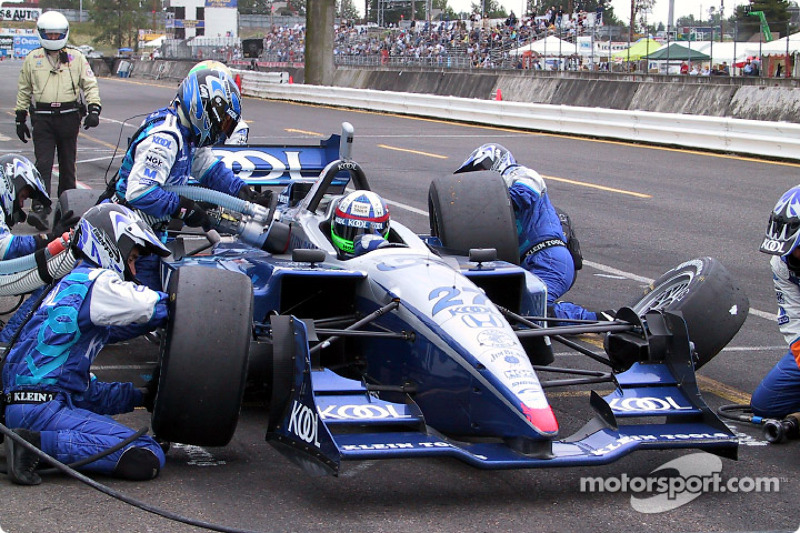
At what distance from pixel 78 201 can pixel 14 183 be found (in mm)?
860

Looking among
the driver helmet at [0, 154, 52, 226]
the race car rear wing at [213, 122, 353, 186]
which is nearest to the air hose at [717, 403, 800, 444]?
the race car rear wing at [213, 122, 353, 186]

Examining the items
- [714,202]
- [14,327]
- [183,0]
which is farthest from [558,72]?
[183,0]

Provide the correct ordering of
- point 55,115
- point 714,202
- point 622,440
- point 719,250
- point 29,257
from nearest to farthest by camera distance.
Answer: point 622,440
point 29,257
point 719,250
point 55,115
point 714,202

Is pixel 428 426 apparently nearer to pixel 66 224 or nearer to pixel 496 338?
pixel 496 338

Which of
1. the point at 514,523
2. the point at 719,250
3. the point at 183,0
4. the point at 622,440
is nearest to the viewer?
the point at 514,523

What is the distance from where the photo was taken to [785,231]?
232 inches

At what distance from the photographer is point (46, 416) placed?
4.99 m

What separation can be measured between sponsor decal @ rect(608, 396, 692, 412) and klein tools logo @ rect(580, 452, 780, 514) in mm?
273

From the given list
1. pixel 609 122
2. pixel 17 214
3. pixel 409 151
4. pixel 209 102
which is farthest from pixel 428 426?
pixel 609 122

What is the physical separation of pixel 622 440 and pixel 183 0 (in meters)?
82.7

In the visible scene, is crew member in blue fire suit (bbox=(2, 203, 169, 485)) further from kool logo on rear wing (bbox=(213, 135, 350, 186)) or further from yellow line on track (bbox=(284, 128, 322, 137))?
yellow line on track (bbox=(284, 128, 322, 137))

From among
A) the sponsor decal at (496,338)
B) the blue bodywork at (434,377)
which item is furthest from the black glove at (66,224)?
the sponsor decal at (496,338)

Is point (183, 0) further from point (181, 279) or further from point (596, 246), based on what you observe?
point (181, 279)

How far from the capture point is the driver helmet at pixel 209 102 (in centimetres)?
729
